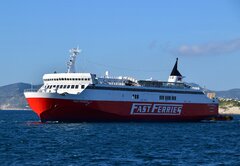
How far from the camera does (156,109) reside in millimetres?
83062

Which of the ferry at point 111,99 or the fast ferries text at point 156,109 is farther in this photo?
the fast ferries text at point 156,109

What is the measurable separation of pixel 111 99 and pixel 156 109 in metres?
9.47

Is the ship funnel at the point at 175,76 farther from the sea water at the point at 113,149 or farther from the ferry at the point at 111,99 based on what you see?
the sea water at the point at 113,149

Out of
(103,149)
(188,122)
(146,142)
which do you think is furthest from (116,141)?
(188,122)

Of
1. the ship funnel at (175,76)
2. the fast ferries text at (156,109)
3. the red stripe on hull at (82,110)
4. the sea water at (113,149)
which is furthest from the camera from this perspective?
the ship funnel at (175,76)

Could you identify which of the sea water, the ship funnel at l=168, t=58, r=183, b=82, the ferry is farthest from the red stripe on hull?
the ship funnel at l=168, t=58, r=183, b=82

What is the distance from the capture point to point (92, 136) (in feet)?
181

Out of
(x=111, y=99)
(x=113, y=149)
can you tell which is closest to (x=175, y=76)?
(x=111, y=99)

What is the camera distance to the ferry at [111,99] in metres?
72.4

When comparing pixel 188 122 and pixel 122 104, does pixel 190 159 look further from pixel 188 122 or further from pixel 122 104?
pixel 188 122

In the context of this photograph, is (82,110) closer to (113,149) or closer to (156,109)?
(156,109)

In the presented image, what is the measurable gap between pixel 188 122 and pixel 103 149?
155ft

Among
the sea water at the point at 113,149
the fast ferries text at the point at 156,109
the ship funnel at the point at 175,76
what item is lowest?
the sea water at the point at 113,149

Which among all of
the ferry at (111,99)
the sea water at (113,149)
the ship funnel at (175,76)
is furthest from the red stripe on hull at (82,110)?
the ship funnel at (175,76)
